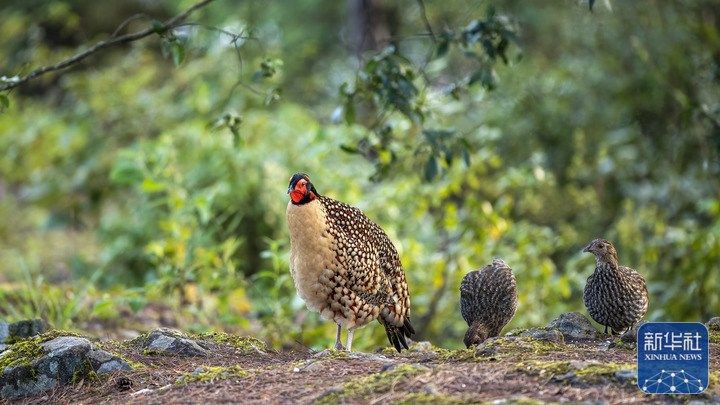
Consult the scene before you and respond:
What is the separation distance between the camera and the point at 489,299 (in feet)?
20.4

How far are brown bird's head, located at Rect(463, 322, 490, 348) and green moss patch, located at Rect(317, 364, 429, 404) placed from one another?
1210 millimetres

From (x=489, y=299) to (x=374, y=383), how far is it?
1729mm

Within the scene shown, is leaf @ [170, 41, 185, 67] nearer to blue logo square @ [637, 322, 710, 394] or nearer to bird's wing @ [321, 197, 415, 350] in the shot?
bird's wing @ [321, 197, 415, 350]

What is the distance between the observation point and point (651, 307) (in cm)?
981

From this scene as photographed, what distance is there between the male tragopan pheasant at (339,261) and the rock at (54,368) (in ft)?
3.60

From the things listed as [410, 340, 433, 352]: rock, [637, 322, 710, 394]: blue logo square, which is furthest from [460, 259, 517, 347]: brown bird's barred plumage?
[637, 322, 710, 394]: blue logo square

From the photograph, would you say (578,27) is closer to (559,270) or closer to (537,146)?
(537,146)

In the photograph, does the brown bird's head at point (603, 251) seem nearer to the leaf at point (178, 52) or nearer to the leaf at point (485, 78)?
the leaf at point (485, 78)

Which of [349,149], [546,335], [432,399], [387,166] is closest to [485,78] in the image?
[387,166]

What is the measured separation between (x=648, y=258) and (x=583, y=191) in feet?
9.10

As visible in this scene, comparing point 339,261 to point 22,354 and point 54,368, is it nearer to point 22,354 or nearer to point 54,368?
point 54,368

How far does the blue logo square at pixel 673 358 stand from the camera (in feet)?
14.4

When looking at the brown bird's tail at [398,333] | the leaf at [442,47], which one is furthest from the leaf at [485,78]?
the brown bird's tail at [398,333]

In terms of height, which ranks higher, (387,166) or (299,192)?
(387,166)
